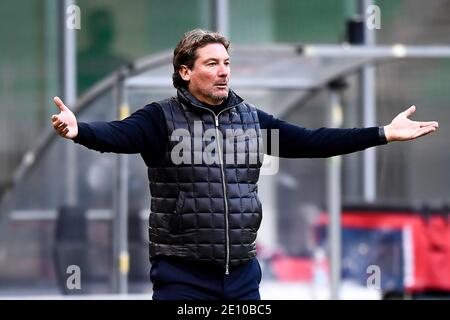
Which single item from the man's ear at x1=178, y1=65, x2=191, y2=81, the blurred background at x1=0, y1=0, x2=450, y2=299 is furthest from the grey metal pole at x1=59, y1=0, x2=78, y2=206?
the man's ear at x1=178, y1=65, x2=191, y2=81

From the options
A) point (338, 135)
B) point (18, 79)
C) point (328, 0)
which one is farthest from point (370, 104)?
point (338, 135)

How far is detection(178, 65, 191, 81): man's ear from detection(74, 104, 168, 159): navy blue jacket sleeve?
168 mm

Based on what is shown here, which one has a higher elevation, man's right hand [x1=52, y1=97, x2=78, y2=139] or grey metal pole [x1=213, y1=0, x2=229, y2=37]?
grey metal pole [x1=213, y1=0, x2=229, y2=37]

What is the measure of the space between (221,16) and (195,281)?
773cm

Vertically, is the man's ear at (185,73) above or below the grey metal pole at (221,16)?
below

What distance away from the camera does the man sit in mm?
4914

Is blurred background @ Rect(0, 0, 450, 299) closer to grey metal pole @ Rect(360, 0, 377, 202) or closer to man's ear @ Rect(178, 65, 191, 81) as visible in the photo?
grey metal pole @ Rect(360, 0, 377, 202)

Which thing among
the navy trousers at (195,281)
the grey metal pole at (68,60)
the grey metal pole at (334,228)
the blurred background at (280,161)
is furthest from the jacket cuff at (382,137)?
the grey metal pole at (68,60)

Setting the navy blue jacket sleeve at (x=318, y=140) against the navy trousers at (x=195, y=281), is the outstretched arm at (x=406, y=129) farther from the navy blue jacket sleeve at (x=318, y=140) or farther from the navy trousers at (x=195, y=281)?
the navy trousers at (x=195, y=281)

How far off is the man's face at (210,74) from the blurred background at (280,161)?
3953 millimetres

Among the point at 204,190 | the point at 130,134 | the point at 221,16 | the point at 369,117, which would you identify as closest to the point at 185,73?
the point at 130,134

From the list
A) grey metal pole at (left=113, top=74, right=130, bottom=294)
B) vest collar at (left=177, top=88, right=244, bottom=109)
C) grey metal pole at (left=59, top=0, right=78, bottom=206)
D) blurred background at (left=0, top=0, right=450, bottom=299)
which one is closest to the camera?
vest collar at (left=177, top=88, right=244, bottom=109)

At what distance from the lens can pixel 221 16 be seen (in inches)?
490

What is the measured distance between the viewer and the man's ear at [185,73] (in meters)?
5.09
